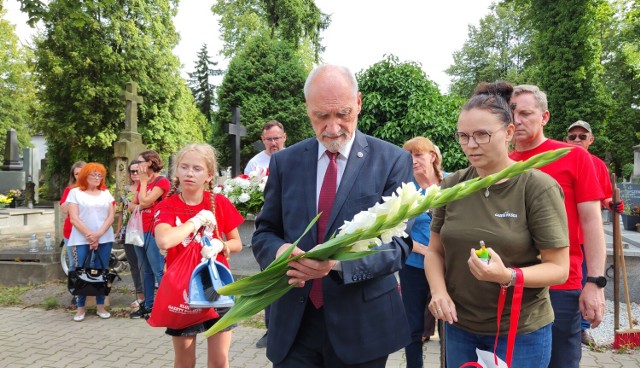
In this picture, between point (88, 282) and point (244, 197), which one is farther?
point (88, 282)

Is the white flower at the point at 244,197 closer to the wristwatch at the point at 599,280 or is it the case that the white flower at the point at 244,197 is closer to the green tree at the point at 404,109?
the wristwatch at the point at 599,280

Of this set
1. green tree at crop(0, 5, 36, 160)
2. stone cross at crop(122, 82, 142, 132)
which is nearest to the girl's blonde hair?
stone cross at crop(122, 82, 142, 132)

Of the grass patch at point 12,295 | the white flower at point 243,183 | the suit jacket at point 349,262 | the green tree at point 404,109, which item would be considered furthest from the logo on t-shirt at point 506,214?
the green tree at point 404,109

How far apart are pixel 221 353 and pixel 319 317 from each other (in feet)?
4.29

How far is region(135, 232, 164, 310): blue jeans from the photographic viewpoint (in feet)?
20.4

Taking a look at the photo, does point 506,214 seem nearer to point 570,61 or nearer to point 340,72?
point 340,72

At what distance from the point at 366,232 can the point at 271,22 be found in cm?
3241

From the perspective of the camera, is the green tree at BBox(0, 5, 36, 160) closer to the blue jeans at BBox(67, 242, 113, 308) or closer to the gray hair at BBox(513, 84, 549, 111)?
the blue jeans at BBox(67, 242, 113, 308)

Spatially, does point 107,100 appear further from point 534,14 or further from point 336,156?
point 336,156

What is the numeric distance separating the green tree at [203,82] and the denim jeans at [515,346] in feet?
187

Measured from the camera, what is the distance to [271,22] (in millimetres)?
32094

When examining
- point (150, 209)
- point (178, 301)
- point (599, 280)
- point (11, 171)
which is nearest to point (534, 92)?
point (599, 280)

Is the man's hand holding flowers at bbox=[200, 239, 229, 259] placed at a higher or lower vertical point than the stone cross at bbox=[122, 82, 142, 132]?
lower

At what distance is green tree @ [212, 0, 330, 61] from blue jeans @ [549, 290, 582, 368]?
28.4 meters
